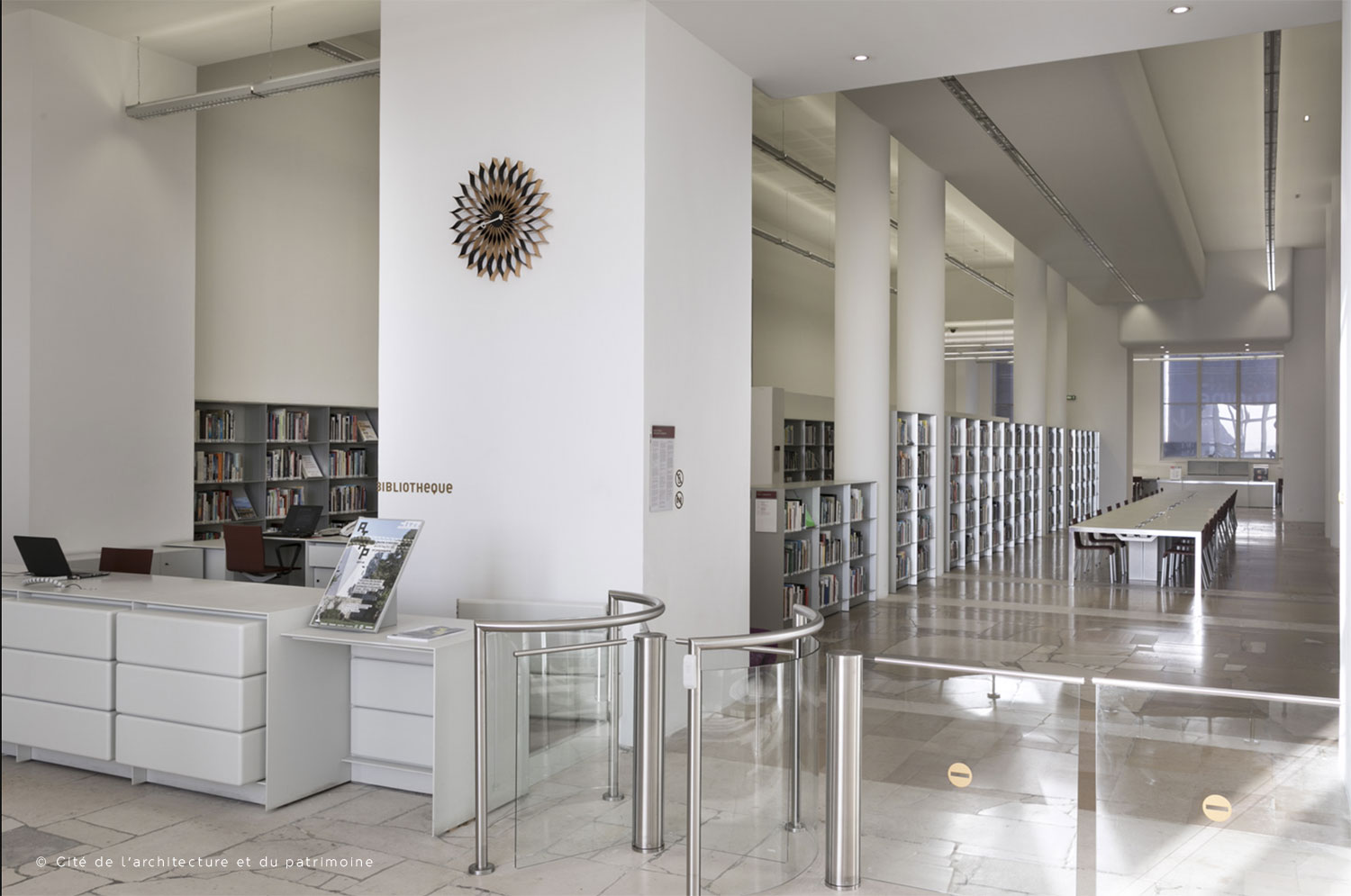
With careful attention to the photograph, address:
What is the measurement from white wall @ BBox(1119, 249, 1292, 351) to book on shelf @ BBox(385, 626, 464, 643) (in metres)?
19.7

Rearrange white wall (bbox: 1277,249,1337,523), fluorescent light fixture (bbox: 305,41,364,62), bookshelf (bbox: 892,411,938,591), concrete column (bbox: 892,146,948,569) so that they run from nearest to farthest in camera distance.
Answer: fluorescent light fixture (bbox: 305,41,364,62), bookshelf (bbox: 892,411,938,591), concrete column (bbox: 892,146,948,569), white wall (bbox: 1277,249,1337,523)

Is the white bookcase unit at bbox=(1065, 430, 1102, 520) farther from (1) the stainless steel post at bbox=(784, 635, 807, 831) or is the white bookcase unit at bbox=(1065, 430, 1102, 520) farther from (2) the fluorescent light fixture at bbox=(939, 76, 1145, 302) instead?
(1) the stainless steel post at bbox=(784, 635, 807, 831)

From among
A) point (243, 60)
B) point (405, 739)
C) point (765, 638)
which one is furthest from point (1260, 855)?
point (243, 60)

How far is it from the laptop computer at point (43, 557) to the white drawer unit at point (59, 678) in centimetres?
48

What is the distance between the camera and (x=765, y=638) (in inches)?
145

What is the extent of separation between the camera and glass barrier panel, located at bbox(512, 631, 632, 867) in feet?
13.2

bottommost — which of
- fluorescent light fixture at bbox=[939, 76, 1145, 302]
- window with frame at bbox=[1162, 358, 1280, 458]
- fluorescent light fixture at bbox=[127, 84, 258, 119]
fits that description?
window with frame at bbox=[1162, 358, 1280, 458]

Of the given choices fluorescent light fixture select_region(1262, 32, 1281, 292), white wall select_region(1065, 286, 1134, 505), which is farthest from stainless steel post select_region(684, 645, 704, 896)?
white wall select_region(1065, 286, 1134, 505)

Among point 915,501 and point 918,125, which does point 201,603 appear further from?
point 915,501

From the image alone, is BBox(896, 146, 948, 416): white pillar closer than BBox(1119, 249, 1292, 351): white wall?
Yes

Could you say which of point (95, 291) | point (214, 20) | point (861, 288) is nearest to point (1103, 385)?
point (861, 288)

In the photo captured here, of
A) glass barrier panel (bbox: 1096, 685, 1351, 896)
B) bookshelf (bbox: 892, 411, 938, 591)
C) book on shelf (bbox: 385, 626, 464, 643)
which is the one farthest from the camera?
bookshelf (bbox: 892, 411, 938, 591)

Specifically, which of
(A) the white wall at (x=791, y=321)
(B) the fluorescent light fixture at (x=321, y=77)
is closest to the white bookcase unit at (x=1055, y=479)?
(A) the white wall at (x=791, y=321)

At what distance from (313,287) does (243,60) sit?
218 centimetres
